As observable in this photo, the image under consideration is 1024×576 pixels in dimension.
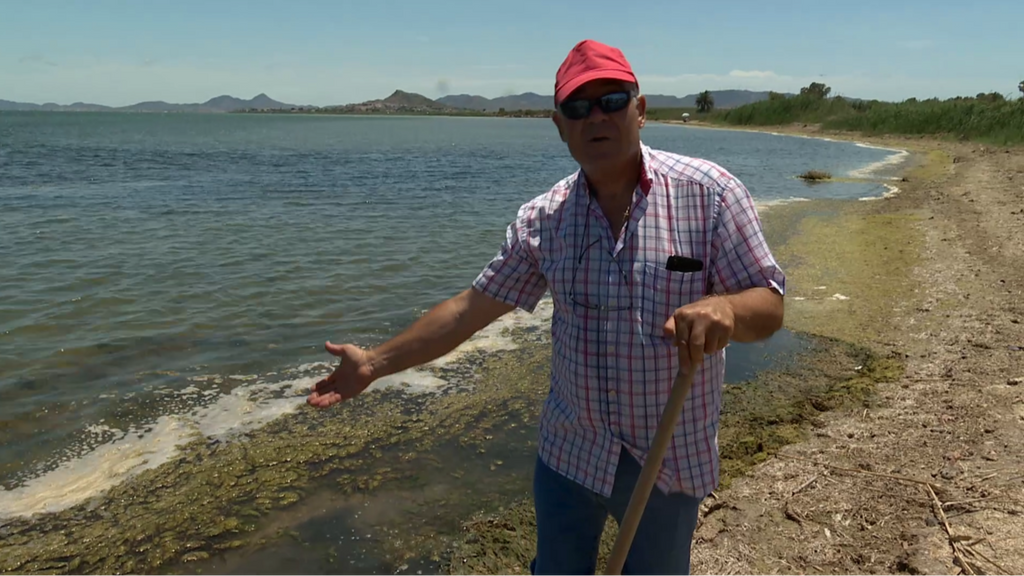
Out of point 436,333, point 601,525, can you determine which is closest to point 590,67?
point 436,333

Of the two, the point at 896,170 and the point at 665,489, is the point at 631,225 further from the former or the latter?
the point at 896,170

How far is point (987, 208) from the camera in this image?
1430 centimetres

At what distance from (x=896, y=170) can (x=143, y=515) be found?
29635mm

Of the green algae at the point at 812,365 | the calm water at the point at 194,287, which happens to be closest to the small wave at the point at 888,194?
the calm water at the point at 194,287

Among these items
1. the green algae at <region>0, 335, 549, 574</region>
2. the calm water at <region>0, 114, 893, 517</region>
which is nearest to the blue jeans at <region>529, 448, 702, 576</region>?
the green algae at <region>0, 335, 549, 574</region>

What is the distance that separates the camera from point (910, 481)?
13.1 ft

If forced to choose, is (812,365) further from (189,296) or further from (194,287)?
(194,287)

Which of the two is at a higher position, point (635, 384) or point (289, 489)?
point (635, 384)

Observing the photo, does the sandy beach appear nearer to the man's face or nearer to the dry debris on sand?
the dry debris on sand

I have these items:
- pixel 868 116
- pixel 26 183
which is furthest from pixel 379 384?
pixel 868 116

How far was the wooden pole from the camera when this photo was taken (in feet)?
6.42

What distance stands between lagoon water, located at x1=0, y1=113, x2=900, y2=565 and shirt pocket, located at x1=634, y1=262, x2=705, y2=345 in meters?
4.41

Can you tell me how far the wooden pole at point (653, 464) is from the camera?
6.42 feet

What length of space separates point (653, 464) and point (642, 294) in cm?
52
